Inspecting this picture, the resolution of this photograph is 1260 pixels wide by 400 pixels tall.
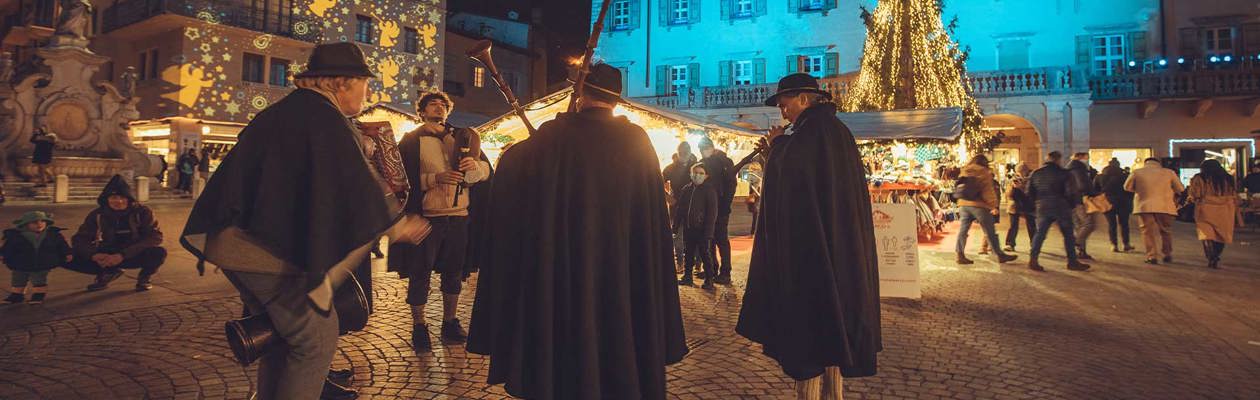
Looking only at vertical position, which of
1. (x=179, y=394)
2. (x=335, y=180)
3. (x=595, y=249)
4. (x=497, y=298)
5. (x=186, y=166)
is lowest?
(x=179, y=394)

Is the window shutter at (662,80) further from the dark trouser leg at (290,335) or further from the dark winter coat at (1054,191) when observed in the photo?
the dark trouser leg at (290,335)

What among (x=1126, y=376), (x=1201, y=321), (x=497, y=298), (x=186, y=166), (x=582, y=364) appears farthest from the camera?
(x=186, y=166)

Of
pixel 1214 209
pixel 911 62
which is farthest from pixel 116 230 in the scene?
pixel 911 62

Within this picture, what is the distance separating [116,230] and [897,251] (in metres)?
7.94

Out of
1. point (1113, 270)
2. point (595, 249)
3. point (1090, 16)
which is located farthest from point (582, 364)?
point (1090, 16)

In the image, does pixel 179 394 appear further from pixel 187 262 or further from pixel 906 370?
pixel 187 262

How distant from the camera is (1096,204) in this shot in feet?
35.0

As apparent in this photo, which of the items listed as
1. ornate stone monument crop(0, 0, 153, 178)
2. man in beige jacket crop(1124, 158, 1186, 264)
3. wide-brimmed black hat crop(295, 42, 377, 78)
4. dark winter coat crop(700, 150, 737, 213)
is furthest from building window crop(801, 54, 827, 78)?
wide-brimmed black hat crop(295, 42, 377, 78)

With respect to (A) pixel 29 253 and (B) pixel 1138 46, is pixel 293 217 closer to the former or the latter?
(A) pixel 29 253

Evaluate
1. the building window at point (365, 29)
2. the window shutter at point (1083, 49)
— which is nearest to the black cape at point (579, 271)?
the window shutter at point (1083, 49)

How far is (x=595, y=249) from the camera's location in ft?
8.32

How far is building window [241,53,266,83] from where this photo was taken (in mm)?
27266

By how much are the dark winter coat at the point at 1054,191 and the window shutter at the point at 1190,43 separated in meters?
20.5

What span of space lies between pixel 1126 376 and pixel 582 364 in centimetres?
377
